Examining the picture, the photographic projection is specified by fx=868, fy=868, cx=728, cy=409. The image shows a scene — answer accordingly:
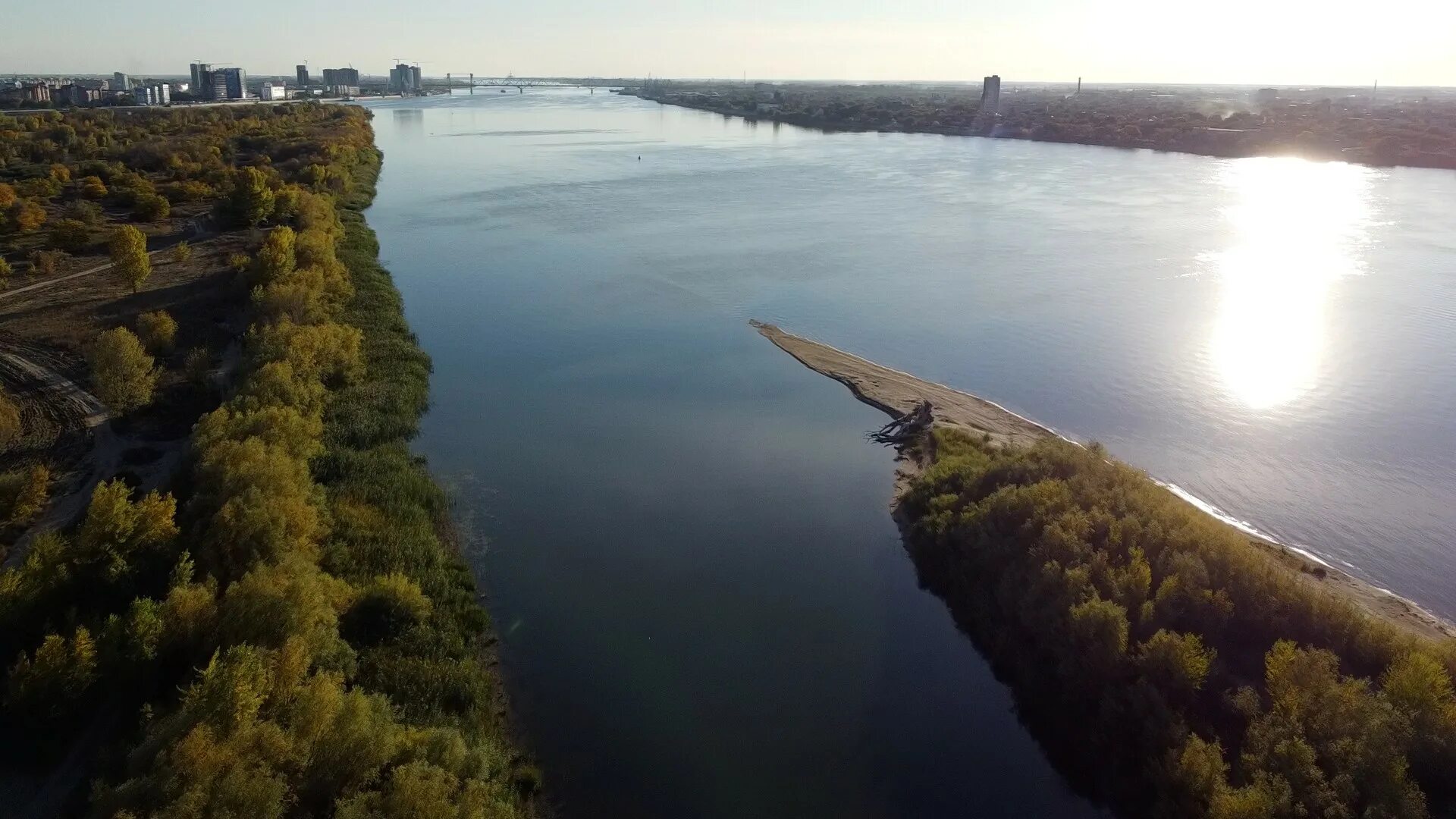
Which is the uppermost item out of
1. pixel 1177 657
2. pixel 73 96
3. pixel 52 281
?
pixel 73 96

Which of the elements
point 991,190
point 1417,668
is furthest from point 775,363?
point 991,190

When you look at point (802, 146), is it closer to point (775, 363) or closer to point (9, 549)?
point (775, 363)

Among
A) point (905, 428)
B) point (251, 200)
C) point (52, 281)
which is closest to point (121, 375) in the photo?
point (52, 281)

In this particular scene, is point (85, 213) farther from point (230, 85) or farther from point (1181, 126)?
point (230, 85)

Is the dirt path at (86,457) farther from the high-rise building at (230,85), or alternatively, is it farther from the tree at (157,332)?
the high-rise building at (230,85)

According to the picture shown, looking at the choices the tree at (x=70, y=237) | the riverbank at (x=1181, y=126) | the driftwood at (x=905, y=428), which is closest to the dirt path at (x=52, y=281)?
the tree at (x=70, y=237)
